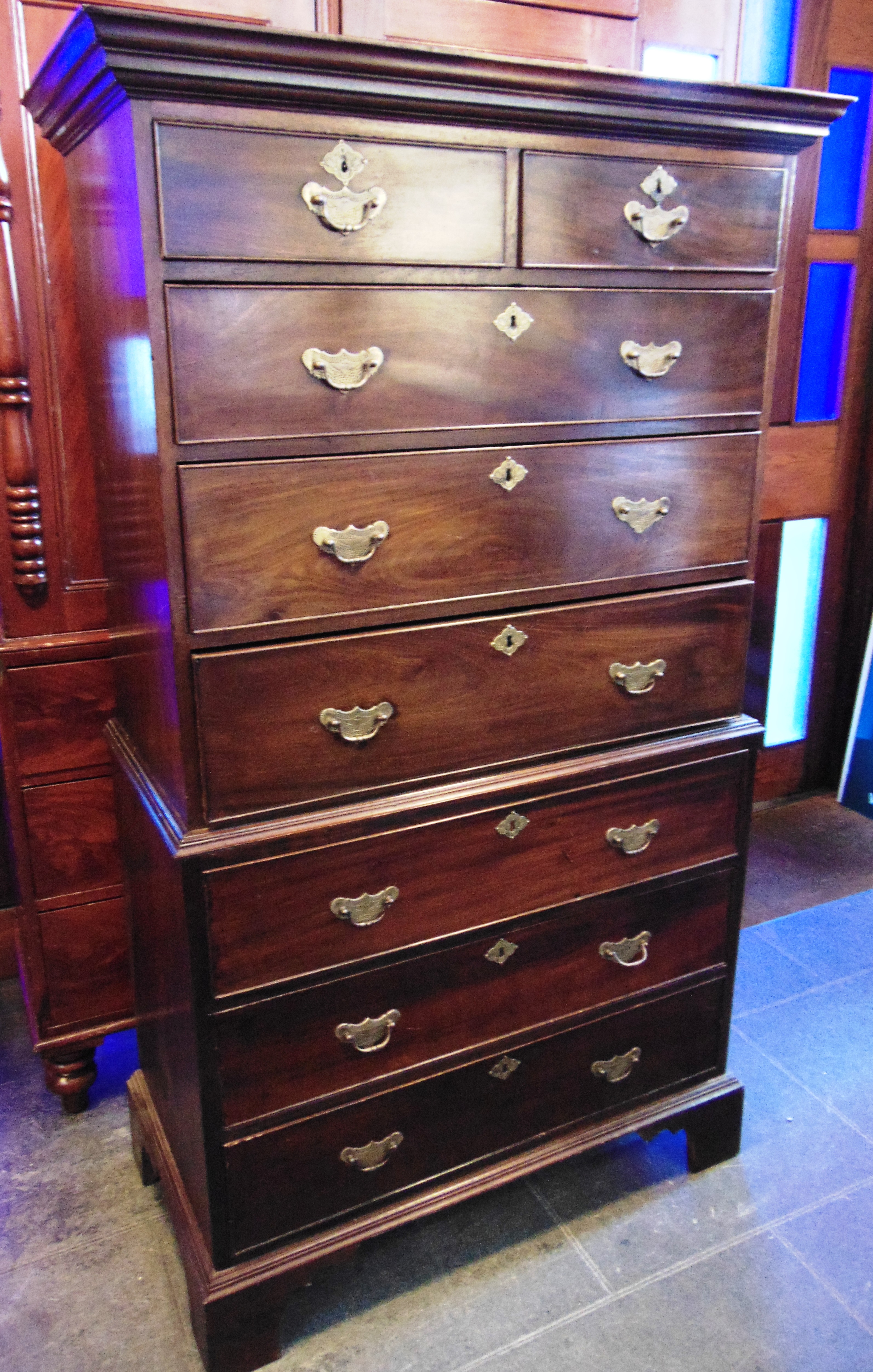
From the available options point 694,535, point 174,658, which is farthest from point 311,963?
point 694,535

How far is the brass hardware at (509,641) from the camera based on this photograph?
5.17ft

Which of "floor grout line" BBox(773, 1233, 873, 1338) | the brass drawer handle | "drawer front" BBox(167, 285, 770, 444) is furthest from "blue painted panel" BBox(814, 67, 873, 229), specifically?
"floor grout line" BBox(773, 1233, 873, 1338)

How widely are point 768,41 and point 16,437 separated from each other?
215 cm

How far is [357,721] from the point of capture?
1491mm

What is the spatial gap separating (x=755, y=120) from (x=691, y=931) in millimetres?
1326

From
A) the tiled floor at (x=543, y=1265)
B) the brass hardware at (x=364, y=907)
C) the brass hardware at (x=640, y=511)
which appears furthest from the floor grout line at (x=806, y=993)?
the brass hardware at (x=640, y=511)

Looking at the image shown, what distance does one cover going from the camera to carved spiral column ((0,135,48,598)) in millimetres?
1757

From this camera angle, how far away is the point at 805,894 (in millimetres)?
2975

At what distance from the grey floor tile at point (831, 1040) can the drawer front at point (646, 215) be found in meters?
1.65

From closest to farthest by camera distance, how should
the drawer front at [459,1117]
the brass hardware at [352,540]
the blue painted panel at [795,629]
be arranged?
1. the brass hardware at [352,540]
2. the drawer front at [459,1117]
3. the blue painted panel at [795,629]

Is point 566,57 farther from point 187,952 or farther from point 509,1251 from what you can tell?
point 509,1251

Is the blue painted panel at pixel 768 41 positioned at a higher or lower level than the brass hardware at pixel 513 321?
higher

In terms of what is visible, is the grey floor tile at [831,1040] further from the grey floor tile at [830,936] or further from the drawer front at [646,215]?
the drawer front at [646,215]

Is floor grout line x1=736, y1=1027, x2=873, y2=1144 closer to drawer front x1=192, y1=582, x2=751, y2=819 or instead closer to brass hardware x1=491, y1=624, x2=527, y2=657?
drawer front x1=192, y1=582, x2=751, y2=819
